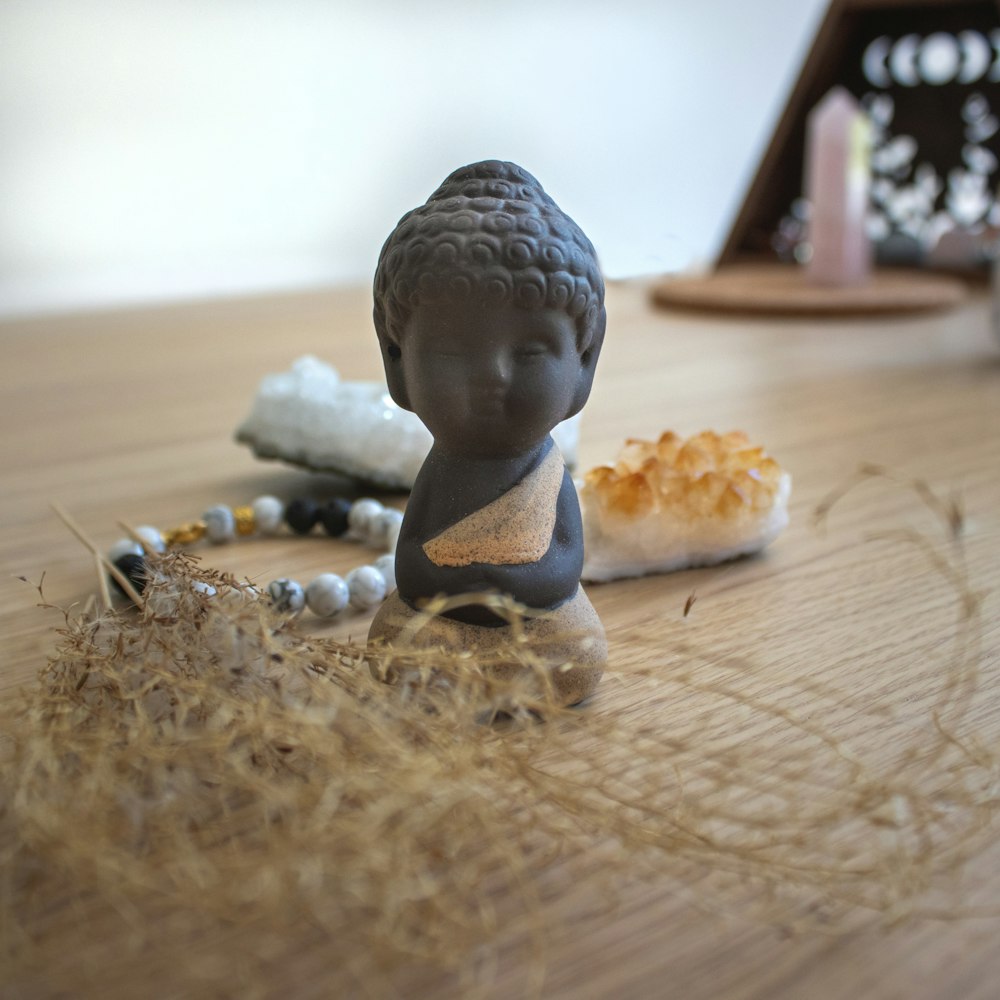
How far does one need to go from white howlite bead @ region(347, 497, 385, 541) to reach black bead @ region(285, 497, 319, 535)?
2cm

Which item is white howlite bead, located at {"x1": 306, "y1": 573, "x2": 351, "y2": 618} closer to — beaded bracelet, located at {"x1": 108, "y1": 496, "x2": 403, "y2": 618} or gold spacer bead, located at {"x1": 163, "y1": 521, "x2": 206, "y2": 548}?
beaded bracelet, located at {"x1": 108, "y1": 496, "x2": 403, "y2": 618}

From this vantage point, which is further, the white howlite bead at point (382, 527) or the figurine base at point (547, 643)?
the white howlite bead at point (382, 527)

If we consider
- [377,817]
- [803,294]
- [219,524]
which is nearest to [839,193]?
[803,294]

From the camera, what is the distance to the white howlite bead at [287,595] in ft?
2.18

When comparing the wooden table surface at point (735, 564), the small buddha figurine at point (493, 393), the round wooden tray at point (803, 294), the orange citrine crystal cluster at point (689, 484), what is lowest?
the wooden table surface at point (735, 564)

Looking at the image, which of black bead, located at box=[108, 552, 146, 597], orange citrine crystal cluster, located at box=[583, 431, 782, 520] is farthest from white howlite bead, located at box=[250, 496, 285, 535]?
orange citrine crystal cluster, located at box=[583, 431, 782, 520]

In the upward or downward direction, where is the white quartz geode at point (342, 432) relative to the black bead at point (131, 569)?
upward

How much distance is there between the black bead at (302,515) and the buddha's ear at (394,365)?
272 mm

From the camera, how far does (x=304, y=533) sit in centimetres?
84

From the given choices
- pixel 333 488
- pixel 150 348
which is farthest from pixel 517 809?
pixel 150 348

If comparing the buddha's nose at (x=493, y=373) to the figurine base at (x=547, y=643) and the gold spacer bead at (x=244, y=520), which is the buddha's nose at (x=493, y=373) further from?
the gold spacer bead at (x=244, y=520)

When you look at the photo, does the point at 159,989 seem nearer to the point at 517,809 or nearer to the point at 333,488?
the point at 517,809

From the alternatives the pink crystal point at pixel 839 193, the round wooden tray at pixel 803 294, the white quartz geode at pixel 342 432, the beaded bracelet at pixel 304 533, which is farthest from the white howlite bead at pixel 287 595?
the pink crystal point at pixel 839 193

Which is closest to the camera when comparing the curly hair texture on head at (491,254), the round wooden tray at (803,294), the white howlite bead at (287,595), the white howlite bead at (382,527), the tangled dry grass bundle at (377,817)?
the tangled dry grass bundle at (377,817)
